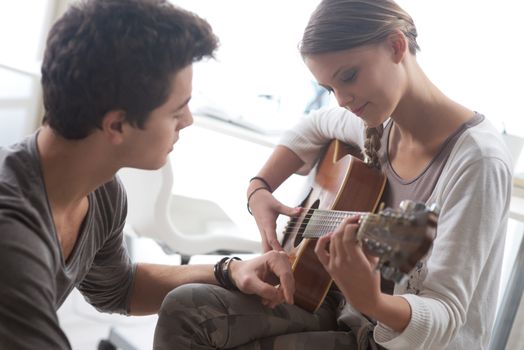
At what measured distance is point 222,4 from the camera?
10.3 feet

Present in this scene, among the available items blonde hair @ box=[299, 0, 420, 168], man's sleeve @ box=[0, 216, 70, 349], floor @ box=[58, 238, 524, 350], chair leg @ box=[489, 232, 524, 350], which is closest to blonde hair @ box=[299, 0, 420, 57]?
blonde hair @ box=[299, 0, 420, 168]

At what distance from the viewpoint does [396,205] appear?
133 centimetres

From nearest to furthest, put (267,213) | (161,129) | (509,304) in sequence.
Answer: (161,129)
(267,213)
(509,304)

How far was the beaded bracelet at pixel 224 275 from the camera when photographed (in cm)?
136

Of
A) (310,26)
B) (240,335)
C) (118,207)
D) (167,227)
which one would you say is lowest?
(167,227)

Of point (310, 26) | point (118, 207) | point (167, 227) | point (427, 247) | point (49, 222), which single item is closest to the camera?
point (427, 247)

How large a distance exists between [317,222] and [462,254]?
381 mm

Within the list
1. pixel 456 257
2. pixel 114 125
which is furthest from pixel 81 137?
pixel 456 257

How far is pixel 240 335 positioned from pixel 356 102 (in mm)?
522

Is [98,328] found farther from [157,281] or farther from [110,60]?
[110,60]

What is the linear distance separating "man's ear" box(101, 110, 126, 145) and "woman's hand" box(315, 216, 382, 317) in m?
0.38

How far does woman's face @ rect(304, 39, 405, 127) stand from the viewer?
1.27 metres

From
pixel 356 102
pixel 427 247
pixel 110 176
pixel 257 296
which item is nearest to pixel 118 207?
pixel 110 176

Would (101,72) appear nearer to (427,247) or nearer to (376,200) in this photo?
(427,247)
